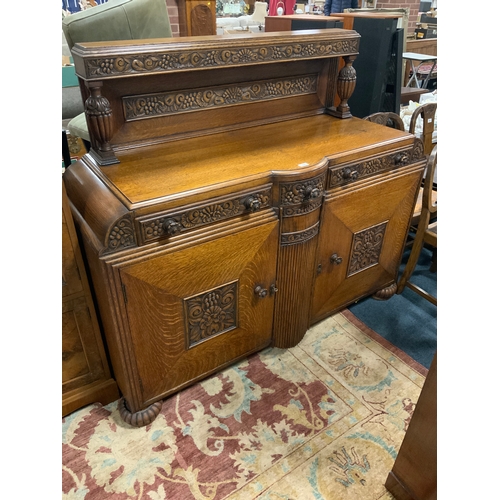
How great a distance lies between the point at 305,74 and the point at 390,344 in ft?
3.91

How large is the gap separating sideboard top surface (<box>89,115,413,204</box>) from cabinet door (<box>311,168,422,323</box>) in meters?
0.17

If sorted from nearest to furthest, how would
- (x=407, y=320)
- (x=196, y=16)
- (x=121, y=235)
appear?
1. (x=121, y=235)
2. (x=196, y=16)
3. (x=407, y=320)

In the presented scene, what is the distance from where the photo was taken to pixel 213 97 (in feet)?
4.91

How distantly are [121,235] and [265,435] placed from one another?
85 cm

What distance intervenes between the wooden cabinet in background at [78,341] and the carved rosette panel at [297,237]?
0.64 meters

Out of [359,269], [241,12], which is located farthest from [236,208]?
[241,12]

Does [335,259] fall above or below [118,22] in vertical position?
below

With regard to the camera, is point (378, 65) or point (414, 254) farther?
point (378, 65)

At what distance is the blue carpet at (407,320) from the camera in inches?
70.6

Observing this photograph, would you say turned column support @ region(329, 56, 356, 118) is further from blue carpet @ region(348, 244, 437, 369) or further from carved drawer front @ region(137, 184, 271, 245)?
blue carpet @ region(348, 244, 437, 369)

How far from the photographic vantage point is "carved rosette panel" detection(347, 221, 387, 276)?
168 centimetres

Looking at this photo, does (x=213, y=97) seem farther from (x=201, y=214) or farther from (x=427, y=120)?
(x=427, y=120)

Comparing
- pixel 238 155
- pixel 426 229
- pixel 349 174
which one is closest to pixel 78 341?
pixel 238 155

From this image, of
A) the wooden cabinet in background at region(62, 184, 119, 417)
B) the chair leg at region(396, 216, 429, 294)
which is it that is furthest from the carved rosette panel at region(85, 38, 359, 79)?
the chair leg at region(396, 216, 429, 294)
